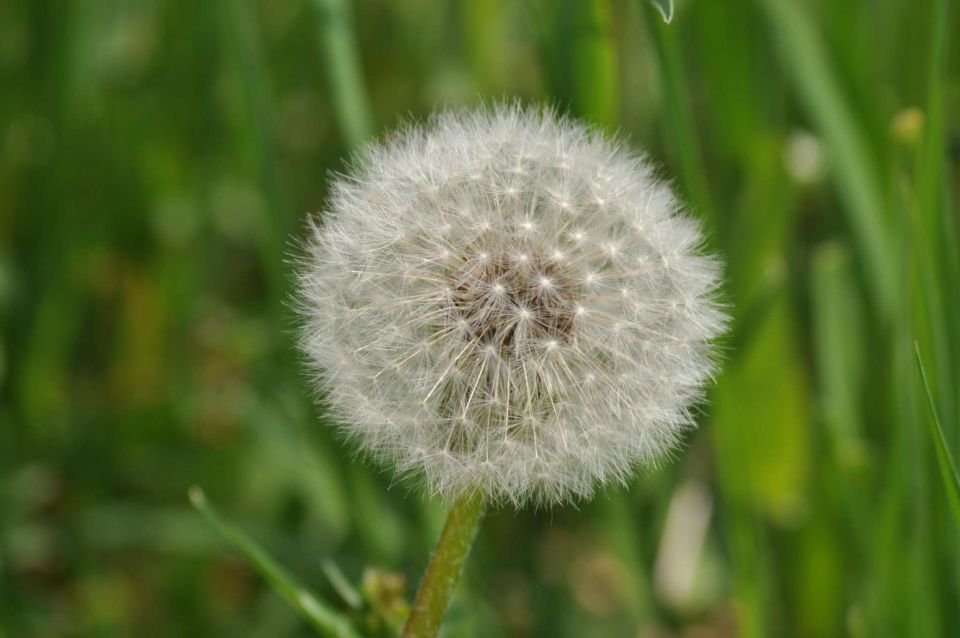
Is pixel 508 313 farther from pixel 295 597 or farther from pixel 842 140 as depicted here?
pixel 842 140

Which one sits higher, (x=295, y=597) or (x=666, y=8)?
(x=666, y=8)

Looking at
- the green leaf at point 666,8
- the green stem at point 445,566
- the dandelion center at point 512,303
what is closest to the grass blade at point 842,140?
the green leaf at point 666,8

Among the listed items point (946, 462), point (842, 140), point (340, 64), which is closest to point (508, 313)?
point (946, 462)

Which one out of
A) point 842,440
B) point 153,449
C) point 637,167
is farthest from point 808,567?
point 153,449

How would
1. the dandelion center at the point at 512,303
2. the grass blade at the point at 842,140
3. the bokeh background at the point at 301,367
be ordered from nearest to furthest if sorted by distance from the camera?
1. the dandelion center at the point at 512,303
2. the bokeh background at the point at 301,367
3. the grass blade at the point at 842,140

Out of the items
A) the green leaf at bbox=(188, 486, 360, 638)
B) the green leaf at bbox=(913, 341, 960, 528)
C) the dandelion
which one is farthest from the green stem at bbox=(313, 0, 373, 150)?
the green leaf at bbox=(913, 341, 960, 528)

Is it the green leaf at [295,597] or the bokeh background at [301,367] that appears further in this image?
the bokeh background at [301,367]

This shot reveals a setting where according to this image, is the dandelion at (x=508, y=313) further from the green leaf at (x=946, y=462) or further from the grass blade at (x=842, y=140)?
the grass blade at (x=842, y=140)

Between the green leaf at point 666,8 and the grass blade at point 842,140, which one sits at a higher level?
the green leaf at point 666,8
